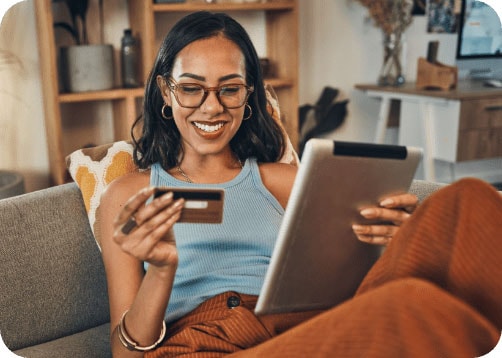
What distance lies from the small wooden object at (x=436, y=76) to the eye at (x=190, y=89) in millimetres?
2367

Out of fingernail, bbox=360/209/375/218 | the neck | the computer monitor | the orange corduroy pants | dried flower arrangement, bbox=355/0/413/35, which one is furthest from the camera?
the computer monitor

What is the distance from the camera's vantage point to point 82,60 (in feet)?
8.21

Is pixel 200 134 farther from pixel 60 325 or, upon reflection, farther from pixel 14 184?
pixel 14 184

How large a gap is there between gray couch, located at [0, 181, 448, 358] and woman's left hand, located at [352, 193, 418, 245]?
389 millimetres

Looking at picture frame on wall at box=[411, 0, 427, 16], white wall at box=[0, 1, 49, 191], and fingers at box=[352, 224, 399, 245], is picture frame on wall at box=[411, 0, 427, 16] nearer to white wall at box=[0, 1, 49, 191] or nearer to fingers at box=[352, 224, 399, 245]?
white wall at box=[0, 1, 49, 191]

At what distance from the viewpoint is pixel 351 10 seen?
Result: 3.49 metres

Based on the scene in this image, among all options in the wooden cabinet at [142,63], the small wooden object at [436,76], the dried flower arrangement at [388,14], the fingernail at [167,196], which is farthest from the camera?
the dried flower arrangement at [388,14]

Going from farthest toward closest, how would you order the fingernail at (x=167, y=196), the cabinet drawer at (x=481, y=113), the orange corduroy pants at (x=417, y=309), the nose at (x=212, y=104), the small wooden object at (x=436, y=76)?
the small wooden object at (x=436, y=76), the cabinet drawer at (x=481, y=113), the nose at (x=212, y=104), the fingernail at (x=167, y=196), the orange corduroy pants at (x=417, y=309)

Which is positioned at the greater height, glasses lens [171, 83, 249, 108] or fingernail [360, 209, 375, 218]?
glasses lens [171, 83, 249, 108]

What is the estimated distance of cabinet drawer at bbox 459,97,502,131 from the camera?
3.03m

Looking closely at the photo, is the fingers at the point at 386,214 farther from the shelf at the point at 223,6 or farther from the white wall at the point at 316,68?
the white wall at the point at 316,68

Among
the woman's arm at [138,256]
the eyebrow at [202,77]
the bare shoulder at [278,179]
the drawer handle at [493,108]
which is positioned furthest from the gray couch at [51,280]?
the drawer handle at [493,108]

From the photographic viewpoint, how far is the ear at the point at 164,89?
1214 mm

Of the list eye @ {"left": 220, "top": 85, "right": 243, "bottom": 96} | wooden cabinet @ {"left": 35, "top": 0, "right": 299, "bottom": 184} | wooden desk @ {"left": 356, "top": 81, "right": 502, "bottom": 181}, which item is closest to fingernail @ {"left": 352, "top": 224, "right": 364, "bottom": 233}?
eye @ {"left": 220, "top": 85, "right": 243, "bottom": 96}
